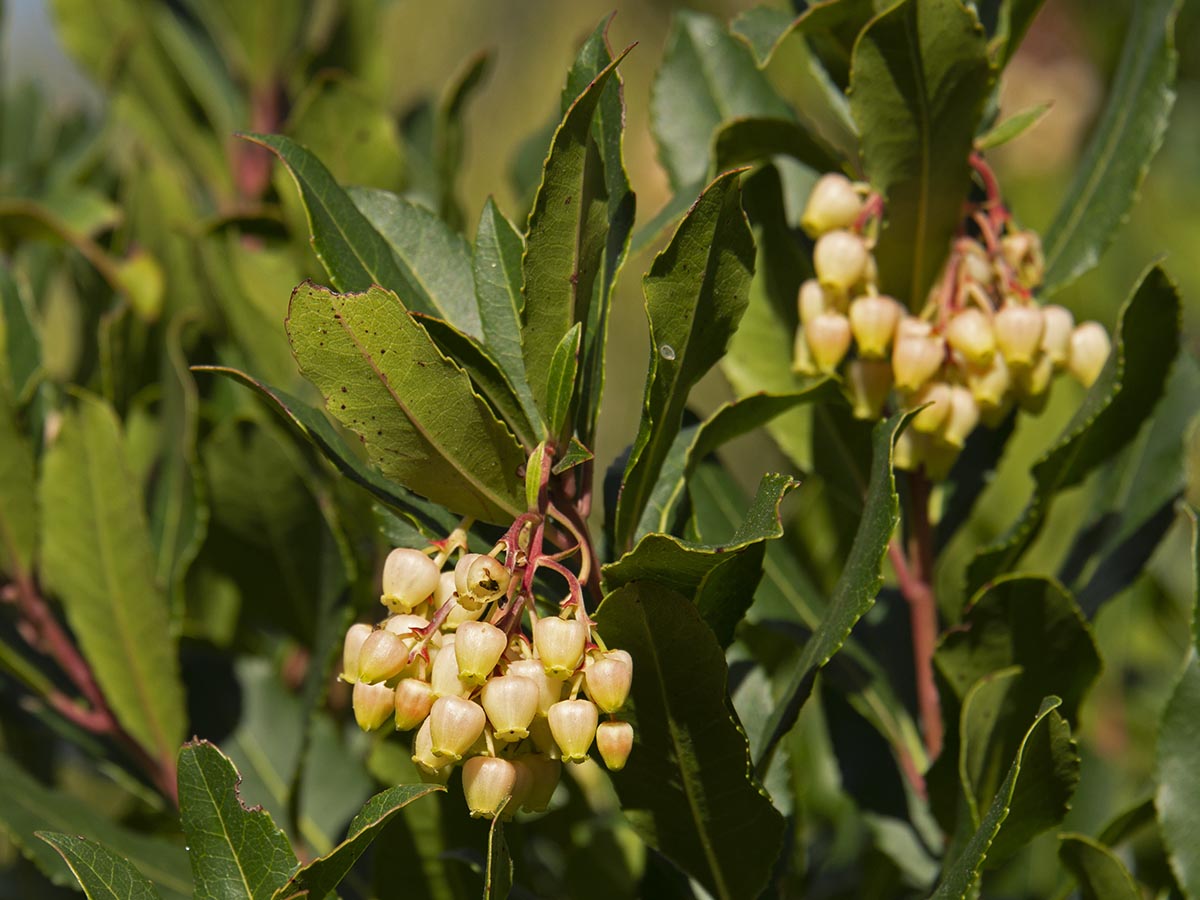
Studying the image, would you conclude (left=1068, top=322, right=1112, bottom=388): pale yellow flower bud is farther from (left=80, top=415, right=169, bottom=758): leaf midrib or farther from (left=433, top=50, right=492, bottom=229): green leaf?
(left=80, top=415, right=169, bottom=758): leaf midrib

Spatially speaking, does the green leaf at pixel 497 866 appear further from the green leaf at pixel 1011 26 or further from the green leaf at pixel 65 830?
the green leaf at pixel 1011 26

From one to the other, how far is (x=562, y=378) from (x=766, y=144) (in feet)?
1.31

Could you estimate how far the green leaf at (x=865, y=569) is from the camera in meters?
0.80

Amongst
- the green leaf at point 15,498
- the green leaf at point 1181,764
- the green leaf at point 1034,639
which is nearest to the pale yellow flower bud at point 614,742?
the green leaf at point 1034,639

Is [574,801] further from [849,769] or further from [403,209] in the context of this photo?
[403,209]

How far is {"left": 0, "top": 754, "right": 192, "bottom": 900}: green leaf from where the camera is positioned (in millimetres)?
1095

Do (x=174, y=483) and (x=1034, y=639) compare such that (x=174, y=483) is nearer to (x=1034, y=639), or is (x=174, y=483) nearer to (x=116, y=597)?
(x=116, y=597)

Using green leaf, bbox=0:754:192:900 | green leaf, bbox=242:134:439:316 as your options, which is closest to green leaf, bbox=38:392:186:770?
green leaf, bbox=0:754:192:900

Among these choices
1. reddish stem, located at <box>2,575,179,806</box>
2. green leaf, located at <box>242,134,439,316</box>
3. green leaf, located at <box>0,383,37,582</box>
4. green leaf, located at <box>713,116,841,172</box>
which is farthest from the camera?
reddish stem, located at <box>2,575,179,806</box>

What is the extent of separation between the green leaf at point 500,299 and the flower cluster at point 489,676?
0.13 m

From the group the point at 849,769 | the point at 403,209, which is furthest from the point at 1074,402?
the point at 403,209

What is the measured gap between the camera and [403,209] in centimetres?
98

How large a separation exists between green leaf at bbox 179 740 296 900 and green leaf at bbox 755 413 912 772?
349 millimetres

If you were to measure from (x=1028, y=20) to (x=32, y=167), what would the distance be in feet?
4.65
